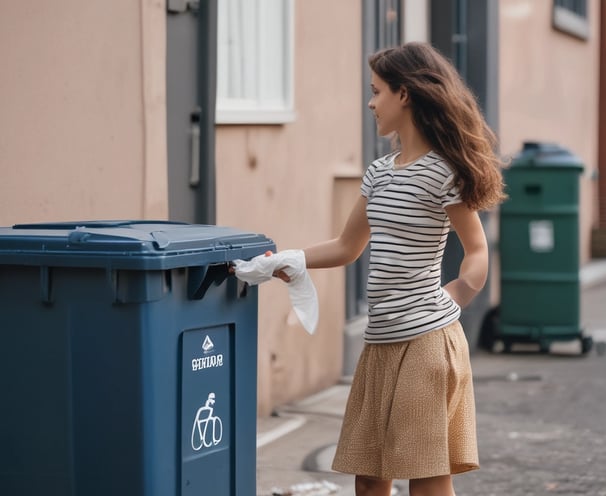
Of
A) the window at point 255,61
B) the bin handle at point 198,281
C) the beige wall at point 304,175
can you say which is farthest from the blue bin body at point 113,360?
the window at point 255,61

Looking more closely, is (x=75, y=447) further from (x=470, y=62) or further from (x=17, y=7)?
(x=470, y=62)

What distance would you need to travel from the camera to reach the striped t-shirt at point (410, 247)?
160 inches

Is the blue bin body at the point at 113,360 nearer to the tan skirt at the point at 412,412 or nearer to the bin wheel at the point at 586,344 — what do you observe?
the tan skirt at the point at 412,412

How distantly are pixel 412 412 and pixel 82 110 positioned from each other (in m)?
2.29

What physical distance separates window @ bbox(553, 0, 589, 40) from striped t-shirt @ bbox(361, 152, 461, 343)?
10.6 metres

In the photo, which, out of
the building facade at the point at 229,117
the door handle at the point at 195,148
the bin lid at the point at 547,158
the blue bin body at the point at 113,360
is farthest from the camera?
the bin lid at the point at 547,158

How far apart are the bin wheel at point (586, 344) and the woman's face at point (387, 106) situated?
6070 millimetres

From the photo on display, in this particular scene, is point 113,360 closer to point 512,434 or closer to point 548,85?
point 512,434

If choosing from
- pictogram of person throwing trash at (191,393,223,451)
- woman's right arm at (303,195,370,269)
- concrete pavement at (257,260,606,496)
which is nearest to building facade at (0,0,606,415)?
concrete pavement at (257,260,606,496)

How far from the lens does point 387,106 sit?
13.7ft

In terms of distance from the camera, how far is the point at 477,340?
10328mm

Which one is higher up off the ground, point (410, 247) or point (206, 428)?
point (410, 247)

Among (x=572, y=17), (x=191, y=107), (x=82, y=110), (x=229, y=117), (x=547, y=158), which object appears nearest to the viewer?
(x=82, y=110)

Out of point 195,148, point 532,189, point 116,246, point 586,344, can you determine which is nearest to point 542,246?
point 532,189
